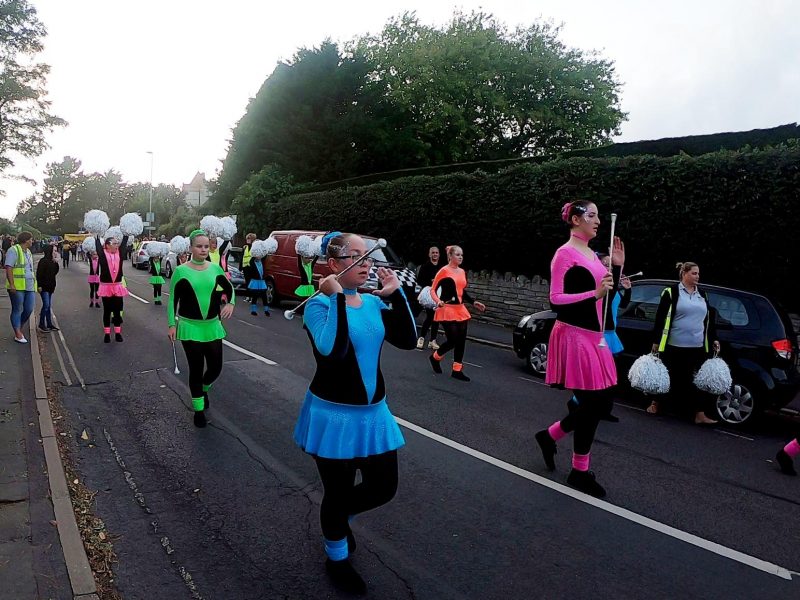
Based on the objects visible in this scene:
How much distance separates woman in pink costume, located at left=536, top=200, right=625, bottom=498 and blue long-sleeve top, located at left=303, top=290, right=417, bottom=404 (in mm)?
1942

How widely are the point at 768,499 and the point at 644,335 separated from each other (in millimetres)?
3581

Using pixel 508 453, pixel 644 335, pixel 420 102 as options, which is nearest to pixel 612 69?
pixel 420 102

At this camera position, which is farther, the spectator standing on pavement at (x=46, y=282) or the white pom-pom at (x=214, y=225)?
the spectator standing on pavement at (x=46, y=282)

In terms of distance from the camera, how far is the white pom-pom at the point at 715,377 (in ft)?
23.1

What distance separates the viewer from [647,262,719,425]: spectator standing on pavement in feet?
24.0

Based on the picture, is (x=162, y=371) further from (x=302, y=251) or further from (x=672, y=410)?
(x=672, y=410)

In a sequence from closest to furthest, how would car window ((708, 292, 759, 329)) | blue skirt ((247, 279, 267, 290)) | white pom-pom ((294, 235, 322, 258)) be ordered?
white pom-pom ((294, 235, 322, 258)) < car window ((708, 292, 759, 329)) < blue skirt ((247, 279, 267, 290))

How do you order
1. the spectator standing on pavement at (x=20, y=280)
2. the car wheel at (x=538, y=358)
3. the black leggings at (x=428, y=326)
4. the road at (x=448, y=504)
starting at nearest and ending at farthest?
1. the road at (x=448, y=504)
2. the car wheel at (x=538, y=358)
3. the spectator standing on pavement at (x=20, y=280)
4. the black leggings at (x=428, y=326)

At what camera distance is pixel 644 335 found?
337 inches

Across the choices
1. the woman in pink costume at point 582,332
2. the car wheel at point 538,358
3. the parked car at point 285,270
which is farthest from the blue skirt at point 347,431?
the parked car at point 285,270

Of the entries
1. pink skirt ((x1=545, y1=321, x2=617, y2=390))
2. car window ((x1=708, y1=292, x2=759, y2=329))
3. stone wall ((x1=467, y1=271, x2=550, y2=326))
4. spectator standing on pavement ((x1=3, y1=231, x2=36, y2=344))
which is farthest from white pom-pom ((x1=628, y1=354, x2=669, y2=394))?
spectator standing on pavement ((x1=3, y1=231, x2=36, y2=344))

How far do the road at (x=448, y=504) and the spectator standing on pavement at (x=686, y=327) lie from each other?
77 cm

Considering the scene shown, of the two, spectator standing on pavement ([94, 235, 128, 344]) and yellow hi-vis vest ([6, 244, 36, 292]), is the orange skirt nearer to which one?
spectator standing on pavement ([94, 235, 128, 344])

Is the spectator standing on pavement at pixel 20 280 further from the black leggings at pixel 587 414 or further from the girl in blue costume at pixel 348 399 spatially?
the black leggings at pixel 587 414
